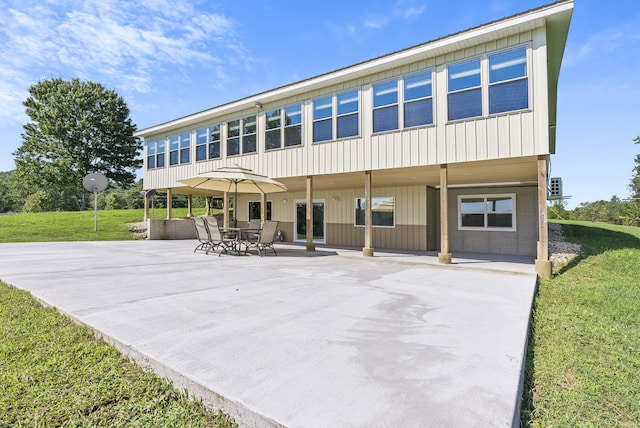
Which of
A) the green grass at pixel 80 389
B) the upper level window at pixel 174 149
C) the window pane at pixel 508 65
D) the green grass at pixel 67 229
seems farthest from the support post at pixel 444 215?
the green grass at pixel 67 229

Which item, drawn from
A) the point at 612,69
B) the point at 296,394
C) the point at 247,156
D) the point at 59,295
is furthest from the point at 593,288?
the point at 612,69

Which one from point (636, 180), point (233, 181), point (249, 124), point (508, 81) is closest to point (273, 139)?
point (249, 124)

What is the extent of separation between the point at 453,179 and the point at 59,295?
1006 cm

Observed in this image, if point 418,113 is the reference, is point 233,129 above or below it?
above

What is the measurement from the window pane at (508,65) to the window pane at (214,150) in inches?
384

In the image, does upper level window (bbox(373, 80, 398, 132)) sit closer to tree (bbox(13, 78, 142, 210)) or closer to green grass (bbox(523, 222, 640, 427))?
green grass (bbox(523, 222, 640, 427))

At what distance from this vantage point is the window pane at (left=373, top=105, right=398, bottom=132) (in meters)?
8.52

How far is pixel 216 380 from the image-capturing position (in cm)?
198

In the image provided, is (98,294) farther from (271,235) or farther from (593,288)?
(593,288)

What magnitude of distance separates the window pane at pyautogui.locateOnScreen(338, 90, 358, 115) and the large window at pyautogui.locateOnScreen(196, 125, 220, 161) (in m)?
5.75

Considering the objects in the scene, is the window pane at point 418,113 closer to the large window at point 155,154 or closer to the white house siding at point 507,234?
the white house siding at point 507,234

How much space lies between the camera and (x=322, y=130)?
988 centimetres

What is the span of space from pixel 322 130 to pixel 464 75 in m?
4.12

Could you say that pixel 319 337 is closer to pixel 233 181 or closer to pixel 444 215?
pixel 444 215
